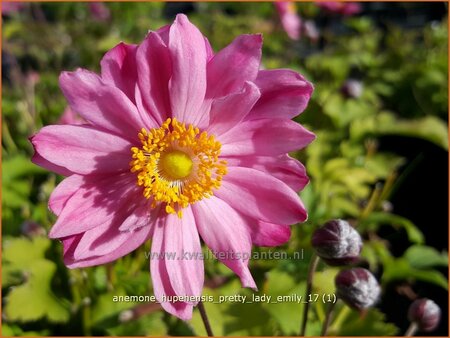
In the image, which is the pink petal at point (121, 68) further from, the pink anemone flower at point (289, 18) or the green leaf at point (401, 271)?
the pink anemone flower at point (289, 18)

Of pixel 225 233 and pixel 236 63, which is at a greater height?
pixel 236 63

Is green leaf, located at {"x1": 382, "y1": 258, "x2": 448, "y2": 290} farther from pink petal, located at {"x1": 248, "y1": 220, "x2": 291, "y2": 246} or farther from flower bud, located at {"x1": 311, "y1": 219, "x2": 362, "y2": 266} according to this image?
pink petal, located at {"x1": 248, "y1": 220, "x2": 291, "y2": 246}

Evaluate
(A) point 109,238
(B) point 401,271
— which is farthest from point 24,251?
(B) point 401,271

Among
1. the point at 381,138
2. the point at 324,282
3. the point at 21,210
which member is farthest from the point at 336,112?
the point at 21,210

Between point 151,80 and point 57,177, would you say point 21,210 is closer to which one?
point 57,177

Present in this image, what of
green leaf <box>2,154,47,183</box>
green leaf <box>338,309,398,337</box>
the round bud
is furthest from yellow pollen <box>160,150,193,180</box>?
the round bud

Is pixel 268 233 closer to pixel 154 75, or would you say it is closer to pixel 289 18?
pixel 154 75

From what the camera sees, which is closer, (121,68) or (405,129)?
(121,68)
